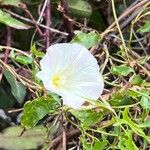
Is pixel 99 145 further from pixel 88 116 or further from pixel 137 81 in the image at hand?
pixel 137 81

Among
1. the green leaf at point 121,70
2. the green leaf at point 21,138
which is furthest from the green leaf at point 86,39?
the green leaf at point 21,138

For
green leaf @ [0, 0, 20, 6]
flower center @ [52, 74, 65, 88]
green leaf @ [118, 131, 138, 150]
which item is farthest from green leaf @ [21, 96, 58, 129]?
green leaf @ [0, 0, 20, 6]

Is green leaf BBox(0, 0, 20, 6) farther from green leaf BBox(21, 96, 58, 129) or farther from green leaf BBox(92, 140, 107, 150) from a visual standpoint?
green leaf BBox(92, 140, 107, 150)

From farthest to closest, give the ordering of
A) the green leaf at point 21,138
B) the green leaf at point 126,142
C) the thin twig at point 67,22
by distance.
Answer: the thin twig at point 67,22 < the green leaf at point 21,138 < the green leaf at point 126,142

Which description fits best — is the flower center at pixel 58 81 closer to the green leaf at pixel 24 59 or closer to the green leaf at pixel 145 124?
the green leaf at pixel 24 59

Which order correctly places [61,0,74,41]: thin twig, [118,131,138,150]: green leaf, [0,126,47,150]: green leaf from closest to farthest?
[118,131,138,150]: green leaf, [0,126,47,150]: green leaf, [61,0,74,41]: thin twig

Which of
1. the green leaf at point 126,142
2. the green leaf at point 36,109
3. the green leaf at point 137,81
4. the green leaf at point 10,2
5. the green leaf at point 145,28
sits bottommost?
the green leaf at point 126,142

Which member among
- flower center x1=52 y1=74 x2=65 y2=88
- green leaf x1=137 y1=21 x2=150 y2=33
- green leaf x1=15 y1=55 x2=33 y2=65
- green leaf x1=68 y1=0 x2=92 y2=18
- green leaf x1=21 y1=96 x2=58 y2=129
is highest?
green leaf x1=68 y1=0 x2=92 y2=18
